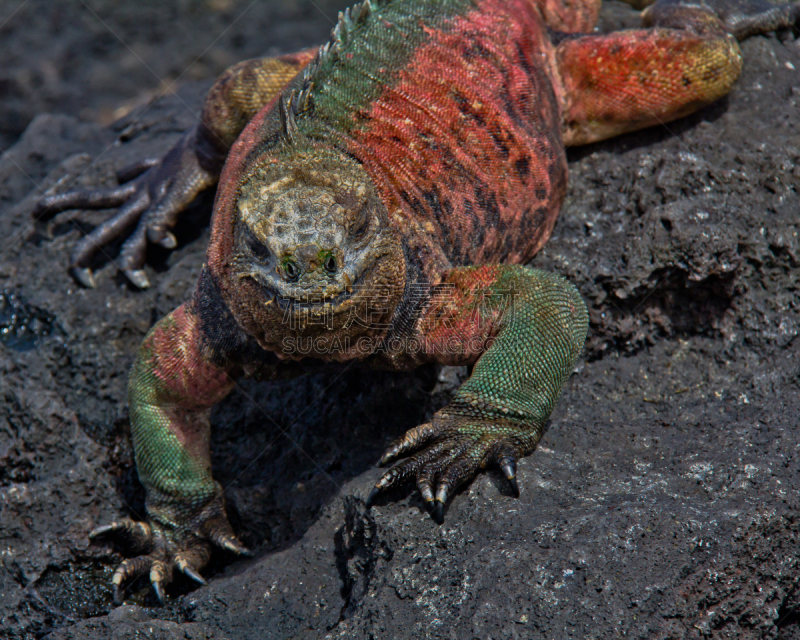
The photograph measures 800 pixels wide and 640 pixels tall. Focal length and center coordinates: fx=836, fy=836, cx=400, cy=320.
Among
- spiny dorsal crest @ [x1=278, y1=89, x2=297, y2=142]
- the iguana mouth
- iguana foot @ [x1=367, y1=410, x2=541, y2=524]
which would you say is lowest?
iguana foot @ [x1=367, y1=410, x2=541, y2=524]

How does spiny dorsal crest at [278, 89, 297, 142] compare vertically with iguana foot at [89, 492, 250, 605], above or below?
above

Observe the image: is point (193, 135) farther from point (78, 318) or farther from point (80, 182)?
point (78, 318)

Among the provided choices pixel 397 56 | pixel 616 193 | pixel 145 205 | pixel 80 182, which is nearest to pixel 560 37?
pixel 616 193

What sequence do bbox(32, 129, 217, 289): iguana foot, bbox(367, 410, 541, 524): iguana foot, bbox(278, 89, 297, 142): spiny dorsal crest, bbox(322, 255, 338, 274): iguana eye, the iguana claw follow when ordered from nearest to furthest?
bbox(322, 255, 338, 274): iguana eye, bbox(367, 410, 541, 524): iguana foot, bbox(278, 89, 297, 142): spiny dorsal crest, the iguana claw, bbox(32, 129, 217, 289): iguana foot

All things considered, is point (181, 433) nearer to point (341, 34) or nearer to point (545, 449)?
point (545, 449)

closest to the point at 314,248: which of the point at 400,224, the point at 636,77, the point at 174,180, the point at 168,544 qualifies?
the point at 400,224

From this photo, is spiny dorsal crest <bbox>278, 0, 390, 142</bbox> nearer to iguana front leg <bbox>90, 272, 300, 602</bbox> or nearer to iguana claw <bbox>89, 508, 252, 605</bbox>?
iguana front leg <bbox>90, 272, 300, 602</bbox>

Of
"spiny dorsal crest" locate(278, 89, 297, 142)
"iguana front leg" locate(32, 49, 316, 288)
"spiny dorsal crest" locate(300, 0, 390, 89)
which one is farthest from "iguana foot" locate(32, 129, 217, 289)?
"spiny dorsal crest" locate(278, 89, 297, 142)
